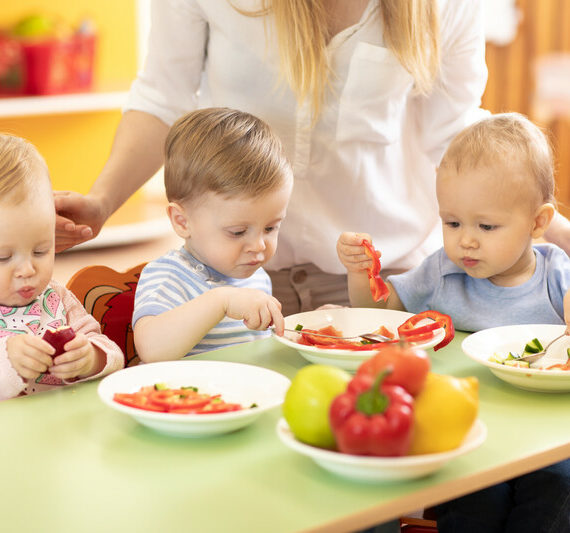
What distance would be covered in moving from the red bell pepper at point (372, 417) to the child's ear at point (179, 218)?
0.73 metres

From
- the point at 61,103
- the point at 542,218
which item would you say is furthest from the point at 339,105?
the point at 61,103

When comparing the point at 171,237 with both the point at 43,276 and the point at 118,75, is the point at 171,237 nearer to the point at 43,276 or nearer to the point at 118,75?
the point at 118,75

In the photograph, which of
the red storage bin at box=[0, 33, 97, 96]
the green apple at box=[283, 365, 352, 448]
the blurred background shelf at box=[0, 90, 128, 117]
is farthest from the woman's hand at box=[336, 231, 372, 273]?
the red storage bin at box=[0, 33, 97, 96]

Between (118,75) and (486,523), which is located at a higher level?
(118,75)

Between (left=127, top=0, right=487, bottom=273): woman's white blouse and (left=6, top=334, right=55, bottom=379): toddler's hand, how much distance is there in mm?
769

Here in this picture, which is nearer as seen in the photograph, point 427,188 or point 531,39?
point 427,188

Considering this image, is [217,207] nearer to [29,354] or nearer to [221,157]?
[221,157]

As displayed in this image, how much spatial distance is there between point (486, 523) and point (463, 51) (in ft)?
3.25

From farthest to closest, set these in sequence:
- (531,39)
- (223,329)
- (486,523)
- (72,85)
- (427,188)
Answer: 1. (531,39)
2. (72,85)
3. (427,188)
4. (223,329)
5. (486,523)

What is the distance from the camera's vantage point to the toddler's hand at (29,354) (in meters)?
1.19

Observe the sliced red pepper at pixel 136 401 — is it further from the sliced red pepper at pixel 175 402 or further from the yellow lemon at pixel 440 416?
the yellow lemon at pixel 440 416

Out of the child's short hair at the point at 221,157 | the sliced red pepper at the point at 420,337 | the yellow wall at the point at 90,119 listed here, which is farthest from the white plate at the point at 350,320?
the yellow wall at the point at 90,119

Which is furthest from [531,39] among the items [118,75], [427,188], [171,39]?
[171,39]

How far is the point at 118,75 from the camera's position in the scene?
16.2 ft
